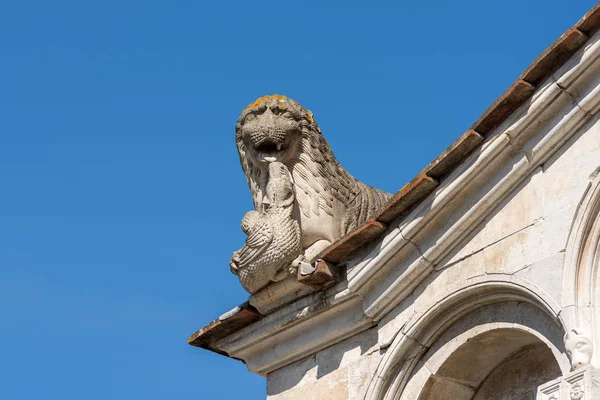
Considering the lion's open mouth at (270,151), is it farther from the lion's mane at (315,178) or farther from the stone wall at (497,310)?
the stone wall at (497,310)

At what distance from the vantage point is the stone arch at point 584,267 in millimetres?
9945

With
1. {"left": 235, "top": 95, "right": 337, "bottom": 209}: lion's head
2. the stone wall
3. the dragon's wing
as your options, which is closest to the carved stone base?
the stone wall

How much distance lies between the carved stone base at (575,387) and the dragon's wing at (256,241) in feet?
9.01

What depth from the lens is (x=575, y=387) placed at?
9.63 meters

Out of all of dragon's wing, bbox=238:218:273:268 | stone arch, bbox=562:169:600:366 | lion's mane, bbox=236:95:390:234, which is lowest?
Answer: stone arch, bbox=562:169:600:366

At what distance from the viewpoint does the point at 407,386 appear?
11.2 m

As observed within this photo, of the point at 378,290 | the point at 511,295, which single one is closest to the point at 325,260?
the point at 378,290

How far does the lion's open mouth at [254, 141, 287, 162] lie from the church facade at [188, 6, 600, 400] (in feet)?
0.05

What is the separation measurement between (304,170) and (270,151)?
30cm

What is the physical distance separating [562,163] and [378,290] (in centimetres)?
172

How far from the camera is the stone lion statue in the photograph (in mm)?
12094

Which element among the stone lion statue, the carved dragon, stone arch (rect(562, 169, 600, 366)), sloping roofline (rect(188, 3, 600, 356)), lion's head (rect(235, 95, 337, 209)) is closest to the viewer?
stone arch (rect(562, 169, 600, 366))

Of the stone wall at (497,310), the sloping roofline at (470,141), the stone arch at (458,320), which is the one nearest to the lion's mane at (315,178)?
the sloping roofline at (470,141)

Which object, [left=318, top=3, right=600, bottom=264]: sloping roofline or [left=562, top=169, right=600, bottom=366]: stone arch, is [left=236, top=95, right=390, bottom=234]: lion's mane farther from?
[left=562, top=169, right=600, bottom=366]: stone arch
